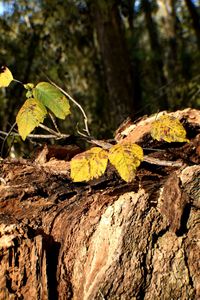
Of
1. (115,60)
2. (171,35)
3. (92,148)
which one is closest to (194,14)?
(115,60)

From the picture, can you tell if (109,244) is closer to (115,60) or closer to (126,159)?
(126,159)

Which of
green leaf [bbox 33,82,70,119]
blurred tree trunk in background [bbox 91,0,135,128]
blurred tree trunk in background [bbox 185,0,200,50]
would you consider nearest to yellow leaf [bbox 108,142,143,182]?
green leaf [bbox 33,82,70,119]

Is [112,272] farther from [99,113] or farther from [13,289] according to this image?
[99,113]

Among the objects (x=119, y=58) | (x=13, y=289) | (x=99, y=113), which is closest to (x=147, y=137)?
(x=13, y=289)

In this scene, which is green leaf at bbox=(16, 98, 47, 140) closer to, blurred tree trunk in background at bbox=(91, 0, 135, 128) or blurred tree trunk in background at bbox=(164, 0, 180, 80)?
blurred tree trunk in background at bbox=(91, 0, 135, 128)

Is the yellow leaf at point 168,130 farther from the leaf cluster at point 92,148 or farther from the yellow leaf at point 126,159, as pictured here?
the yellow leaf at point 126,159

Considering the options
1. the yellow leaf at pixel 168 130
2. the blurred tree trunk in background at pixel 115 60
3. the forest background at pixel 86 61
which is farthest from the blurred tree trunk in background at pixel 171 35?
the yellow leaf at pixel 168 130
